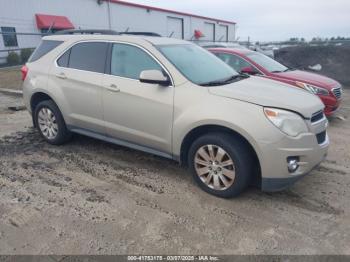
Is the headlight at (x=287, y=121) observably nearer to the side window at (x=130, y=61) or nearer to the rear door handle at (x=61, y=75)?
the side window at (x=130, y=61)

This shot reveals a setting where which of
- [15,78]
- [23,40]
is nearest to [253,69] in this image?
[15,78]

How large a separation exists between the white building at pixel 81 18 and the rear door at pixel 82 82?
50.6ft

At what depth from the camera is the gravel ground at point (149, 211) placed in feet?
9.34

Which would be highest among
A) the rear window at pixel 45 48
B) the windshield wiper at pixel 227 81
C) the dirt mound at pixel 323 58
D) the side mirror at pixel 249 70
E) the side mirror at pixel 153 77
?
the rear window at pixel 45 48

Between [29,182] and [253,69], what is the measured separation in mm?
5156

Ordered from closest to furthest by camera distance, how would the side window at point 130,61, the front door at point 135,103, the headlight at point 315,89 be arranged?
the front door at point 135,103, the side window at point 130,61, the headlight at point 315,89

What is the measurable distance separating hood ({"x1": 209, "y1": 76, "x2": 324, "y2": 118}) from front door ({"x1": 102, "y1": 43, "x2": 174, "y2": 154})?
2.25 ft

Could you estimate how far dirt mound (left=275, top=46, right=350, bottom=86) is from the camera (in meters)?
15.0

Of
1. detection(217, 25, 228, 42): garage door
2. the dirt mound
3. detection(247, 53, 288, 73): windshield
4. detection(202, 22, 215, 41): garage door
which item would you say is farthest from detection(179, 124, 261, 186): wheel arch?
detection(217, 25, 228, 42): garage door

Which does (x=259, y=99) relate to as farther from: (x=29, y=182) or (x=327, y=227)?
(x=29, y=182)

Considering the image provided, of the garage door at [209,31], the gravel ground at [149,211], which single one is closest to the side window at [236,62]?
the gravel ground at [149,211]

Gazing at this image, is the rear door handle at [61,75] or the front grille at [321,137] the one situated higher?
the rear door handle at [61,75]

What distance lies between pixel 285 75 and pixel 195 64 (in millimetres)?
3438

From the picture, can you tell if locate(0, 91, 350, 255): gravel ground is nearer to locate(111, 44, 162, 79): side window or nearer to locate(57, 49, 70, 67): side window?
locate(111, 44, 162, 79): side window
